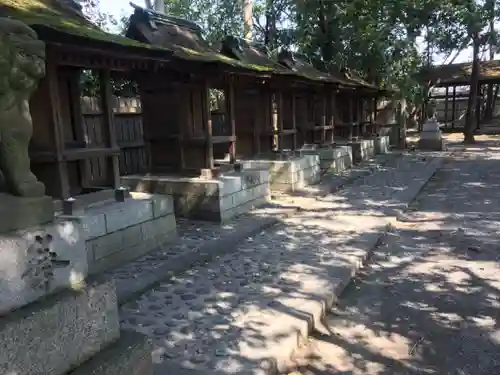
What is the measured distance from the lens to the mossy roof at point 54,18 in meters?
4.61

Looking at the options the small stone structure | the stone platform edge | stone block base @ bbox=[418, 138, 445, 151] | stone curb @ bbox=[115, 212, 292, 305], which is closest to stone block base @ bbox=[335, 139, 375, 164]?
stone block base @ bbox=[418, 138, 445, 151]

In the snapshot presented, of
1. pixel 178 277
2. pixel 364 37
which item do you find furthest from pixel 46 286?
pixel 364 37

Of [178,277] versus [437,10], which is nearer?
[178,277]

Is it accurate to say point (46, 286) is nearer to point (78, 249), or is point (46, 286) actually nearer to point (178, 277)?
point (78, 249)

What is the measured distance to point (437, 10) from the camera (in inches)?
737

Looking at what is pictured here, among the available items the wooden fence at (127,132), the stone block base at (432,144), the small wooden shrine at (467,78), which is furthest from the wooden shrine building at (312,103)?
the small wooden shrine at (467,78)

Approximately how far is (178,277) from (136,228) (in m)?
1.13

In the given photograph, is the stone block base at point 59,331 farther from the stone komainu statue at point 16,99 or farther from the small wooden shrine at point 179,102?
the small wooden shrine at point 179,102

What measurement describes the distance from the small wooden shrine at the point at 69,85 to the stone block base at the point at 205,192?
1536 mm

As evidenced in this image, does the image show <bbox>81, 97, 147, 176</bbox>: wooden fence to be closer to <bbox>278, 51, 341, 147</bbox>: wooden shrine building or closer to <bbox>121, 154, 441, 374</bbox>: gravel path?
<bbox>278, 51, 341, 147</bbox>: wooden shrine building

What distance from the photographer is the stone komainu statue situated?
7.80ft

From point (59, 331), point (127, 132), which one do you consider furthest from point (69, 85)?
point (127, 132)

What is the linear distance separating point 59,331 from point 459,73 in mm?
30490

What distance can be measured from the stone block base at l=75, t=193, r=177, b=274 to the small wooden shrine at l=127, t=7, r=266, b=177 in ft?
6.03
